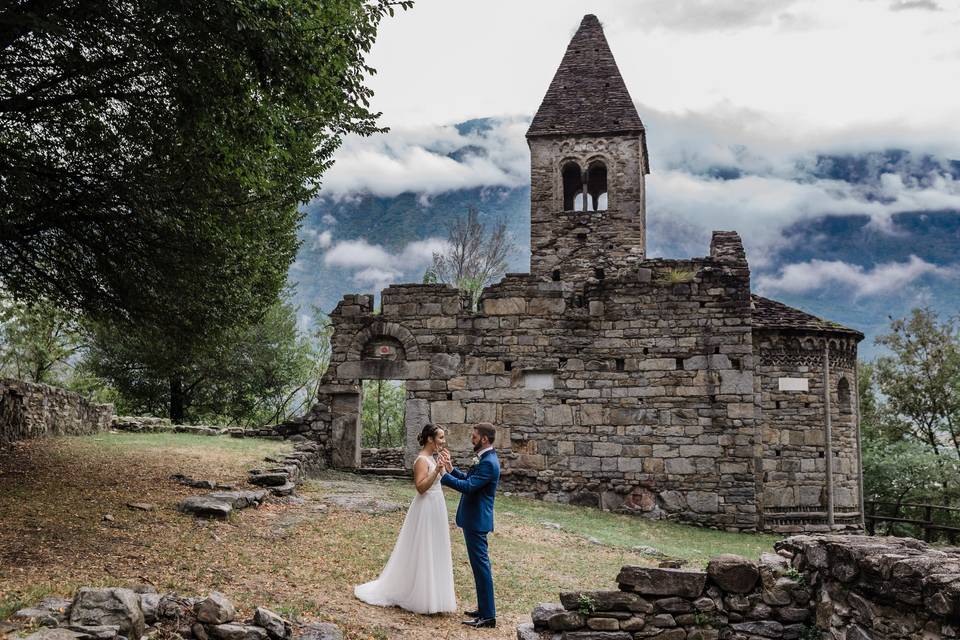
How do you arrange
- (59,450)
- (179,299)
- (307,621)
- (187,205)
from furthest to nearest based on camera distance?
1. (59,450)
2. (179,299)
3. (187,205)
4. (307,621)

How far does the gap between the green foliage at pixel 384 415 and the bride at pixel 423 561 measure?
105ft

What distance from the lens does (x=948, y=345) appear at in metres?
31.7

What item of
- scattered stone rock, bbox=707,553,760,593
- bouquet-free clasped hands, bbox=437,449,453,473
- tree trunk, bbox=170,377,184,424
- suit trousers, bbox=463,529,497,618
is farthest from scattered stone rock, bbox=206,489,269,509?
tree trunk, bbox=170,377,184,424

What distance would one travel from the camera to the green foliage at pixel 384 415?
4034 cm

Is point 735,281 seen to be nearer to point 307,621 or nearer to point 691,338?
point 691,338

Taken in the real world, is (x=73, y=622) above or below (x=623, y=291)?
below

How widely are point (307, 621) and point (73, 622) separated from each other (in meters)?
1.85

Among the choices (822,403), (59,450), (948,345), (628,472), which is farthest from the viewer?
(948,345)

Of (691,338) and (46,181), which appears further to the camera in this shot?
(691,338)

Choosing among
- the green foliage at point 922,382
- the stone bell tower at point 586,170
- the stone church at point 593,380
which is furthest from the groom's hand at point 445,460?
the green foliage at point 922,382

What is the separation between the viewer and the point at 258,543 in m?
9.18

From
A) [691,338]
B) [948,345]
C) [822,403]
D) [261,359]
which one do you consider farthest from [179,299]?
[948,345]

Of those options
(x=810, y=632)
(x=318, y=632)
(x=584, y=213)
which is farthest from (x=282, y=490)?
(x=584, y=213)

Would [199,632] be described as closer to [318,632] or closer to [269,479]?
[318,632]
